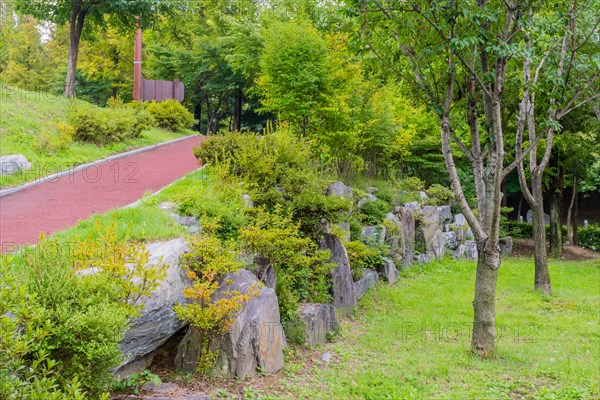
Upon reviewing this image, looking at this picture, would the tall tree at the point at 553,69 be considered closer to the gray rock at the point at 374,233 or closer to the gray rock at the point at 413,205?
the gray rock at the point at 374,233

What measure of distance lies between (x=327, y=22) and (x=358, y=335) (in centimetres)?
1325

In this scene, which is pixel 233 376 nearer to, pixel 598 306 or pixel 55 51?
pixel 598 306

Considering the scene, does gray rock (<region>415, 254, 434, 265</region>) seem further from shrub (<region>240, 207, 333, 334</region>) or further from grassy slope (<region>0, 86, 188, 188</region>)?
grassy slope (<region>0, 86, 188, 188</region>)

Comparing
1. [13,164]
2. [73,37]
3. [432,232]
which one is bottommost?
[432,232]

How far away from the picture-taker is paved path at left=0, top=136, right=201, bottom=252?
6886 millimetres

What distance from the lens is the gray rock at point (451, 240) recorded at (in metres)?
15.6

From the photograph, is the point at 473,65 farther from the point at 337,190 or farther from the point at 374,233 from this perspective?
the point at 374,233

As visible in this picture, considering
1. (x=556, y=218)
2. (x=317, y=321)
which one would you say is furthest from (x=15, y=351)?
(x=556, y=218)

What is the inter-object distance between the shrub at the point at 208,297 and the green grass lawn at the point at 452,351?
729mm

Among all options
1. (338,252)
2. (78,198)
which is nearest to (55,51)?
(78,198)

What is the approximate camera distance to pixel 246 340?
5.02 m

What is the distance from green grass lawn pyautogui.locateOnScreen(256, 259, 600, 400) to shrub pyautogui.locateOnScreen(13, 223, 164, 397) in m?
1.61

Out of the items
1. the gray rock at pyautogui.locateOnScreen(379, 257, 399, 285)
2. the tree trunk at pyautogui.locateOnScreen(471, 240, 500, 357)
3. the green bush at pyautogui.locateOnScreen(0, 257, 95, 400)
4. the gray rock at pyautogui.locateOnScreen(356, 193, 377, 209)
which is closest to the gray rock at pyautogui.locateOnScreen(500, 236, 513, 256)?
the gray rock at pyautogui.locateOnScreen(356, 193, 377, 209)

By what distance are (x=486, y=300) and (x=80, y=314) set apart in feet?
16.2
